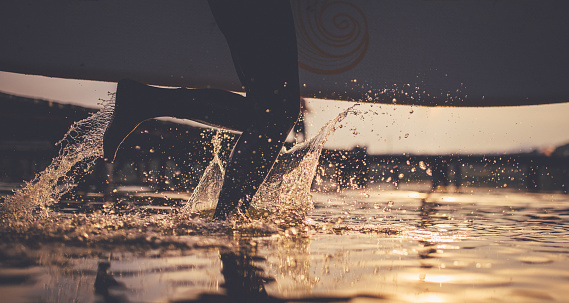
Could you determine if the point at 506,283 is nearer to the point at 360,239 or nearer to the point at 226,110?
the point at 360,239

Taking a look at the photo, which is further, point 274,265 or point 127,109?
point 127,109

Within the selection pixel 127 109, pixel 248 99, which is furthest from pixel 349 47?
pixel 127 109

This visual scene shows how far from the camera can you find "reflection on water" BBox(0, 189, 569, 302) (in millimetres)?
775

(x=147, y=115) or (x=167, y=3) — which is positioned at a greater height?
(x=167, y=3)

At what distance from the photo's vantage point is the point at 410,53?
3395 mm

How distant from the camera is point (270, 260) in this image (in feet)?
3.52

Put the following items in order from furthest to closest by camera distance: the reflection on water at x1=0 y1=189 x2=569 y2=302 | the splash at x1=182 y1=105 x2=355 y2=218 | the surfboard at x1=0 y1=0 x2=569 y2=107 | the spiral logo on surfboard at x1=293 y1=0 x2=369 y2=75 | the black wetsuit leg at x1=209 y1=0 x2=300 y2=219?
1. the spiral logo on surfboard at x1=293 y1=0 x2=369 y2=75
2. the surfboard at x1=0 y1=0 x2=569 y2=107
3. the splash at x1=182 y1=105 x2=355 y2=218
4. the black wetsuit leg at x1=209 y1=0 x2=300 y2=219
5. the reflection on water at x1=0 y1=189 x2=569 y2=302

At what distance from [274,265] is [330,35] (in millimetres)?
2465

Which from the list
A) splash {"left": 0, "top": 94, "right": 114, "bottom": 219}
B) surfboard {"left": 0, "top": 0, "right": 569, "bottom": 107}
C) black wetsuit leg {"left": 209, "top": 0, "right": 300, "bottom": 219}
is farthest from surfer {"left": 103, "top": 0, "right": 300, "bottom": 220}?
surfboard {"left": 0, "top": 0, "right": 569, "bottom": 107}

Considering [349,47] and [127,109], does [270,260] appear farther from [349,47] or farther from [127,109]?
[349,47]

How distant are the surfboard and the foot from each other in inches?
55.4

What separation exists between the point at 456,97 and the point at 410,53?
1.47 ft

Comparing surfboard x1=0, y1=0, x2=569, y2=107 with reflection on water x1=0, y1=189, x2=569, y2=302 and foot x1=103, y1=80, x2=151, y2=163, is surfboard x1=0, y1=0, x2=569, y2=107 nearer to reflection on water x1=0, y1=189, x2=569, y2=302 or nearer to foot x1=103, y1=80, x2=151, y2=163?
foot x1=103, y1=80, x2=151, y2=163

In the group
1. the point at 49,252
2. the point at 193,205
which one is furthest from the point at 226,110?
the point at 49,252
